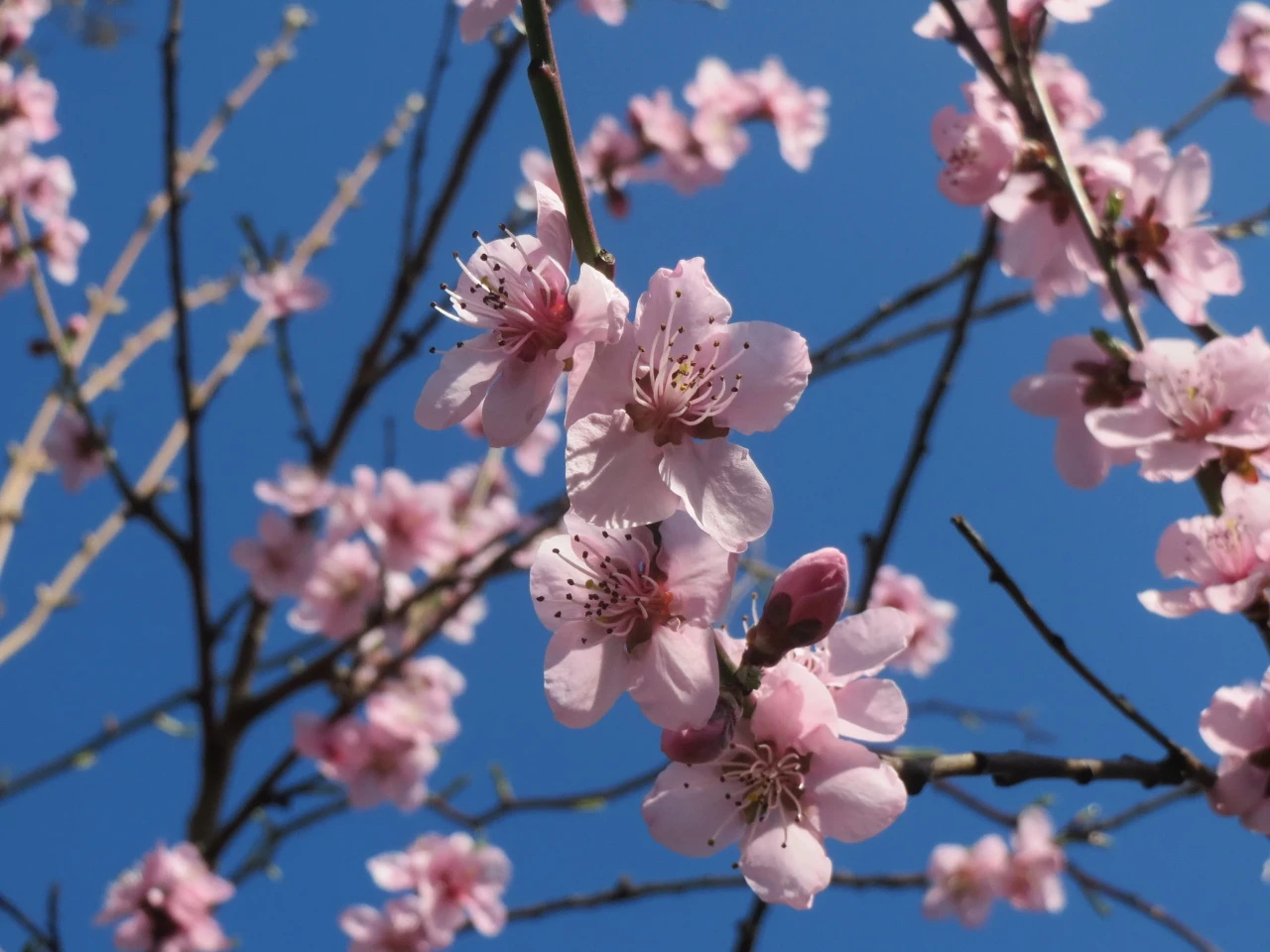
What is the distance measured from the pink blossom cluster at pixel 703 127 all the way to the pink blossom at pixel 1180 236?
208 centimetres

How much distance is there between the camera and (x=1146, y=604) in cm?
130

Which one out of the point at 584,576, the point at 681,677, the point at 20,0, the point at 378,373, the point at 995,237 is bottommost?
the point at 681,677

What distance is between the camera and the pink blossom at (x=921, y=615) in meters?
4.21

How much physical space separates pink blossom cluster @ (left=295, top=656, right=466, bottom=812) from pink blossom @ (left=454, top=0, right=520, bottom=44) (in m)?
2.16

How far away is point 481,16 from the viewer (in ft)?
4.15

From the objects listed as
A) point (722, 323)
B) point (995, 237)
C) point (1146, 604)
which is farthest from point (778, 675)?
point (995, 237)

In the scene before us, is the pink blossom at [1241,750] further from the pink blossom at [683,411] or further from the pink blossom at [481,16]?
the pink blossom at [481,16]

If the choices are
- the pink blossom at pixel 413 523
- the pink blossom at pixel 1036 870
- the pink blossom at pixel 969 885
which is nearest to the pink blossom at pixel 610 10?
the pink blossom at pixel 413 523

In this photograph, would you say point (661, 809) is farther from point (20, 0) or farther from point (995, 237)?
point (20, 0)

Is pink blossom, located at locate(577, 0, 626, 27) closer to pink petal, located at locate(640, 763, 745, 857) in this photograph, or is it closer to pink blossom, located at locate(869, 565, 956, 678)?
pink petal, located at locate(640, 763, 745, 857)

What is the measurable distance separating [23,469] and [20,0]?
6.01 feet

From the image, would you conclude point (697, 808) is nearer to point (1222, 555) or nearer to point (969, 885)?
point (1222, 555)

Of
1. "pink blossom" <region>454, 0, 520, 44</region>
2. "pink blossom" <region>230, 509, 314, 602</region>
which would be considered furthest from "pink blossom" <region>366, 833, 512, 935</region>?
"pink blossom" <region>454, 0, 520, 44</region>

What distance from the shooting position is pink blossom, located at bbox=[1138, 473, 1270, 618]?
3.87ft
